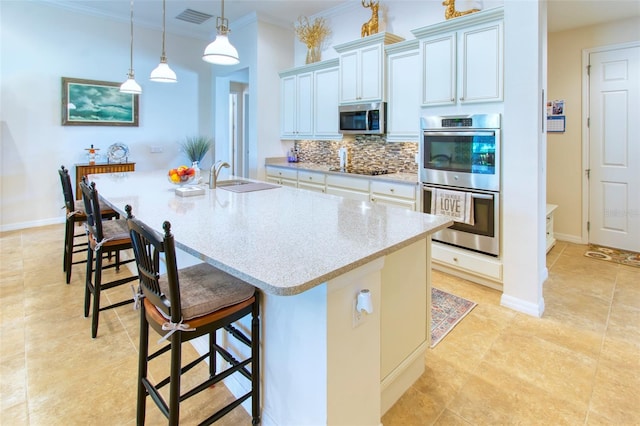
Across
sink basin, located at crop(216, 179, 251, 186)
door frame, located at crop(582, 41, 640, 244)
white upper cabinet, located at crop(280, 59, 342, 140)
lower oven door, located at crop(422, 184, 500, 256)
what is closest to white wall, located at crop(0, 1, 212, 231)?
white upper cabinet, located at crop(280, 59, 342, 140)

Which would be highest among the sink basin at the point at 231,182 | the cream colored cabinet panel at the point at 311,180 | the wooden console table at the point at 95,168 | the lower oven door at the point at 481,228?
the wooden console table at the point at 95,168

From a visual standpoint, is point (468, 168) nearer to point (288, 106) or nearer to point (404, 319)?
point (404, 319)

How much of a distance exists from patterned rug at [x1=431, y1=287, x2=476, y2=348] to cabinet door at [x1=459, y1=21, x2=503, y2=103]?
1730 mm

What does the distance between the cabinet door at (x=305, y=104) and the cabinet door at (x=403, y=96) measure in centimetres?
149

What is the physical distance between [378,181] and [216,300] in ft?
9.74

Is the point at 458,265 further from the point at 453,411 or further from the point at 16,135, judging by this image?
the point at 16,135

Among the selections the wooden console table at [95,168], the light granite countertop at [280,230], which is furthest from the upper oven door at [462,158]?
the wooden console table at [95,168]

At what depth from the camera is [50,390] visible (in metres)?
1.96

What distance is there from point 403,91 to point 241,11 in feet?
9.61

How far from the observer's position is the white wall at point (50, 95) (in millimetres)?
4938

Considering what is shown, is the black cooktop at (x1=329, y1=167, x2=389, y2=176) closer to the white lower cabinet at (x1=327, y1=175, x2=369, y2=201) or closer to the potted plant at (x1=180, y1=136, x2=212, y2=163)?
the white lower cabinet at (x1=327, y1=175, x2=369, y2=201)

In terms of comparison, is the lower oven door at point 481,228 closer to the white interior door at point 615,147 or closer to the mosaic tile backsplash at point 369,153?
the mosaic tile backsplash at point 369,153

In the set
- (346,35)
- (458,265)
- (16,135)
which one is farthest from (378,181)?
(16,135)

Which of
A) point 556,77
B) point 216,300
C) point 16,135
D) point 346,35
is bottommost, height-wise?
point 216,300
